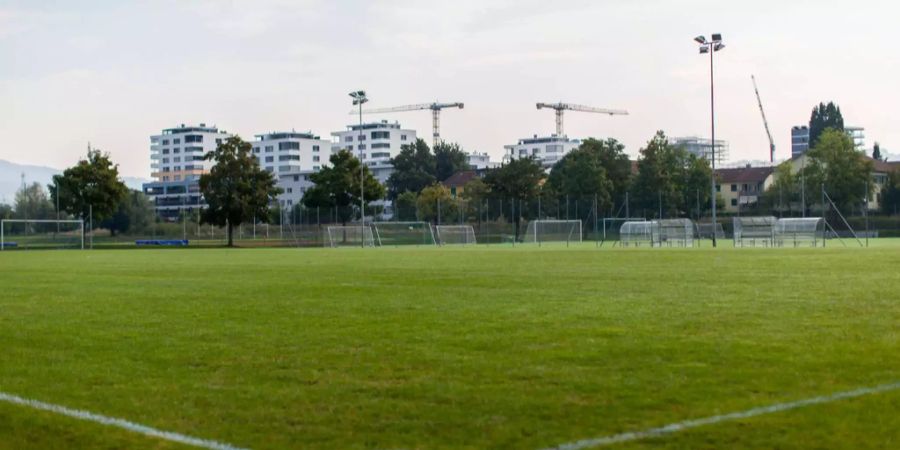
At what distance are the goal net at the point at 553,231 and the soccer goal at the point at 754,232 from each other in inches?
692

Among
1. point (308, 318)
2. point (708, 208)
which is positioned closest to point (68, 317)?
point (308, 318)

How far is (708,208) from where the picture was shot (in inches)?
3492

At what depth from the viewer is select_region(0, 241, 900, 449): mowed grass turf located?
18.6ft

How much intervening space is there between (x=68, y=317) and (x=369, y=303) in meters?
3.99

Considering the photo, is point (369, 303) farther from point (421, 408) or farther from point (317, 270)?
point (317, 270)

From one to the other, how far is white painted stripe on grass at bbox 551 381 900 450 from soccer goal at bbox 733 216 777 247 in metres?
43.8

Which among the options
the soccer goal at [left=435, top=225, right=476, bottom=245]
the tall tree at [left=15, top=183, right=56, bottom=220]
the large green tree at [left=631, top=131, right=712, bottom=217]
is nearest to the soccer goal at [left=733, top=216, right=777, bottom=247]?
the soccer goal at [left=435, top=225, right=476, bottom=245]

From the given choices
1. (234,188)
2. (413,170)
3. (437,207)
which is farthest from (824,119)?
(234,188)

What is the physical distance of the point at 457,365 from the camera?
800 cm

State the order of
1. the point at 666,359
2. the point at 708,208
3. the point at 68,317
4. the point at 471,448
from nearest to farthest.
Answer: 1. the point at 471,448
2. the point at 666,359
3. the point at 68,317
4. the point at 708,208

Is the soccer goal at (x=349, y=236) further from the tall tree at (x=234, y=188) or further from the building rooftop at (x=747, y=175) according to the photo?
the building rooftop at (x=747, y=175)

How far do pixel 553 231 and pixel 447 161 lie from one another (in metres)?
79.4

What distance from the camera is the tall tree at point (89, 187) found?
69188 millimetres

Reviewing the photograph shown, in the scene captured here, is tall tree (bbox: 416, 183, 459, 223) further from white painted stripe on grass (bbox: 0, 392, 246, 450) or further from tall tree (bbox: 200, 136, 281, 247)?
white painted stripe on grass (bbox: 0, 392, 246, 450)
